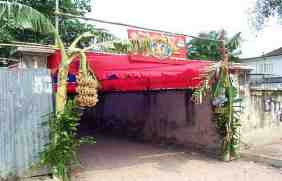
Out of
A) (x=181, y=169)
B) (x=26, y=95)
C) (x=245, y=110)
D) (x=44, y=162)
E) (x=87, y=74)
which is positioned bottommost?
(x=181, y=169)

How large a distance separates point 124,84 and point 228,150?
3.73 m

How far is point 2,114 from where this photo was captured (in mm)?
6523

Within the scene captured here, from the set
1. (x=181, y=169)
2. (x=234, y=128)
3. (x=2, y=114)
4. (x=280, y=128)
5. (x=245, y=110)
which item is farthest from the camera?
(x=280, y=128)

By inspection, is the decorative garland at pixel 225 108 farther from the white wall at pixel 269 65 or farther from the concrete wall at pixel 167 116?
the white wall at pixel 269 65

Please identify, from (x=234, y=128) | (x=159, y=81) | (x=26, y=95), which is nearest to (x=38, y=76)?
(x=26, y=95)

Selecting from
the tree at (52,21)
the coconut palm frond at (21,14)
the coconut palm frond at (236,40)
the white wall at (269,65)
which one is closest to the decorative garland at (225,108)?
the coconut palm frond at (236,40)

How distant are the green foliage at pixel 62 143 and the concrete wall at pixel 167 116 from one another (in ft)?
15.3

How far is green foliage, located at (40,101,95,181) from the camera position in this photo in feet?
22.0

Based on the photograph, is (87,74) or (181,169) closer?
(87,74)

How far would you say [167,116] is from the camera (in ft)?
39.9

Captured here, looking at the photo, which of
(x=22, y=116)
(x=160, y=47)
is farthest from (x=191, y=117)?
(x=22, y=116)

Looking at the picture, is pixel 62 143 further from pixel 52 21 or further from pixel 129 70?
pixel 52 21

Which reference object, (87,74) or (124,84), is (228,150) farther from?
(87,74)

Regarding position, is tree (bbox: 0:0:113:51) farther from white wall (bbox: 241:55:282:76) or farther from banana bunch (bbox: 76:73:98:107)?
white wall (bbox: 241:55:282:76)
